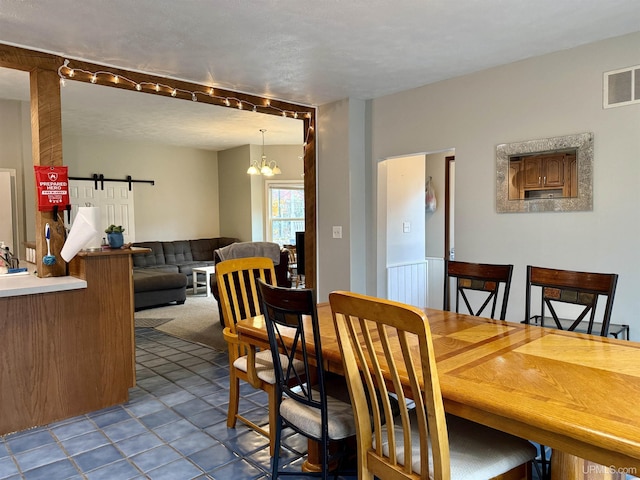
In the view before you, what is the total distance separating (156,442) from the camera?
101 inches

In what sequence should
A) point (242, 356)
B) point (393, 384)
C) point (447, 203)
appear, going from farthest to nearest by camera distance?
point (447, 203) → point (242, 356) → point (393, 384)

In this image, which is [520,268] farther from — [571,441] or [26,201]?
[26,201]

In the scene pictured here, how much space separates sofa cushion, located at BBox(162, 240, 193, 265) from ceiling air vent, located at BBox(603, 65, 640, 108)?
263 inches

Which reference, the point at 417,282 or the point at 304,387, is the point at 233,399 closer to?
the point at 304,387

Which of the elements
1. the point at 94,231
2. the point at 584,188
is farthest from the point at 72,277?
the point at 584,188

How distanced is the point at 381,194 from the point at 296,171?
4.11 meters

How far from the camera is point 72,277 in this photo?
303 centimetres

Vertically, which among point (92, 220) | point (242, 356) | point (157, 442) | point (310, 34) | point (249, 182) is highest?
point (310, 34)

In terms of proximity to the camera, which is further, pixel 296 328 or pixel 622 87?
pixel 622 87

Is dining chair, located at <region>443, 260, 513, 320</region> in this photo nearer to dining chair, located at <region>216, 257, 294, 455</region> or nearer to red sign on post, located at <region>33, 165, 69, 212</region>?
dining chair, located at <region>216, 257, 294, 455</region>

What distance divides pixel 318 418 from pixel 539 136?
2665 mm

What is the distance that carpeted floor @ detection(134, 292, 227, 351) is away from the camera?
474 centimetres

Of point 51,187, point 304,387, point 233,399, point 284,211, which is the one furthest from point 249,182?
point 304,387

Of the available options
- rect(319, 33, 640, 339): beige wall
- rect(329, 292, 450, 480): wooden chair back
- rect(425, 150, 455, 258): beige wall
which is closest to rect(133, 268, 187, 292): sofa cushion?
rect(425, 150, 455, 258): beige wall
